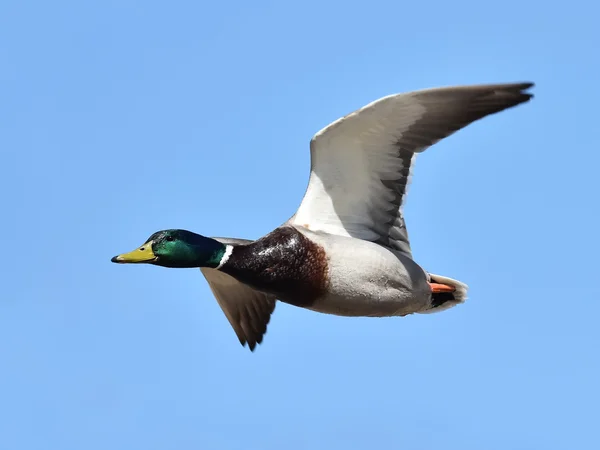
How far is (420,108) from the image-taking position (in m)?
10.5

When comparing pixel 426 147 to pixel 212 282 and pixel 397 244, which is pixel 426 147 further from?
pixel 212 282

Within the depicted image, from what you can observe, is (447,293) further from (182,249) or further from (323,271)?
(182,249)

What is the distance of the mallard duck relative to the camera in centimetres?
1045

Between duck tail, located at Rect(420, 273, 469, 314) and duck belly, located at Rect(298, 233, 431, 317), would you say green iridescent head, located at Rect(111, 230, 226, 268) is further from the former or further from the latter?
duck tail, located at Rect(420, 273, 469, 314)

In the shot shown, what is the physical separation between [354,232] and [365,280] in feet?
2.11

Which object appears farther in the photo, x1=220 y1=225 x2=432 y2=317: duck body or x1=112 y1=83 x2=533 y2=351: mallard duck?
x1=220 y1=225 x2=432 y2=317: duck body

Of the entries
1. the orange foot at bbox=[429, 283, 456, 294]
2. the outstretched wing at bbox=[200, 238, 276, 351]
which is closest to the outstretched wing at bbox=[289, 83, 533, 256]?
the orange foot at bbox=[429, 283, 456, 294]

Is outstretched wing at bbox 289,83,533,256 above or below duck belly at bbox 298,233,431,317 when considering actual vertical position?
above

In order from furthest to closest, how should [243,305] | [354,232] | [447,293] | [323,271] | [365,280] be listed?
[243,305], [447,293], [354,232], [365,280], [323,271]

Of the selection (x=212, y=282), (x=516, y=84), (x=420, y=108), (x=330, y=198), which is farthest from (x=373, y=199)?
(x=212, y=282)

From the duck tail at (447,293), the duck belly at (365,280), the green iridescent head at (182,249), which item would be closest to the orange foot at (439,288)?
the duck tail at (447,293)

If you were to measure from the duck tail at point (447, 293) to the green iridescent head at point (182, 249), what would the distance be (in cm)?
214

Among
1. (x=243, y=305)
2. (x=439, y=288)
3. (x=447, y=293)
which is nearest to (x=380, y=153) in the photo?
(x=439, y=288)

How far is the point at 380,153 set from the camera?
1090 centimetres
